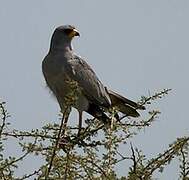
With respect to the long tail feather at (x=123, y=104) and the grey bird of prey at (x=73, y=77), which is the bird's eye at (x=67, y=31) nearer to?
the grey bird of prey at (x=73, y=77)

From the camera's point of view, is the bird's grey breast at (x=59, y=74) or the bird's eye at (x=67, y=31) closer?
the bird's grey breast at (x=59, y=74)

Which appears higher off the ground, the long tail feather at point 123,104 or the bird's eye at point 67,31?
the bird's eye at point 67,31

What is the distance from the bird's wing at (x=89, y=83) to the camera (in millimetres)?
6789

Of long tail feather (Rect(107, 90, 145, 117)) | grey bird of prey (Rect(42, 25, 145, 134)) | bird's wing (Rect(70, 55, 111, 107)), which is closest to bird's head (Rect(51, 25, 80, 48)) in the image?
grey bird of prey (Rect(42, 25, 145, 134))

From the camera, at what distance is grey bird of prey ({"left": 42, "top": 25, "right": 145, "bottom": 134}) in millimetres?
6484

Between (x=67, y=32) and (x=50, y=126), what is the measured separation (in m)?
4.10

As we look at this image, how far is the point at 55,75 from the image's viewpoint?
21.4 ft

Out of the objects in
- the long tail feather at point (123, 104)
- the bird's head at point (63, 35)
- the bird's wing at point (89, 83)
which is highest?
the bird's head at point (63, 35)

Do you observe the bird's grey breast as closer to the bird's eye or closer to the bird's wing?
the bird's wing

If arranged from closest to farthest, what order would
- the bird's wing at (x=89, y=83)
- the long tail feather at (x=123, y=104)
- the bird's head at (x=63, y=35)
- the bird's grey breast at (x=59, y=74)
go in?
1. the long tail feather at (x=123, y=104)
2. the bird's grey breast at (x=59, y=74)
3. the bird's wing at (x=89, y=83)
4. the bird's head at (x=63, y=35)

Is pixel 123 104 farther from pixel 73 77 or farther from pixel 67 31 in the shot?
pixel 67 31

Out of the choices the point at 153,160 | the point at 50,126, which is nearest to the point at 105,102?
the point at 50,126

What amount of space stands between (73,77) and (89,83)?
28 centimetres

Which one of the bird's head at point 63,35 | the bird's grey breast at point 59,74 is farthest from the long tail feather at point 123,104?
the bird's head at point 63,35
